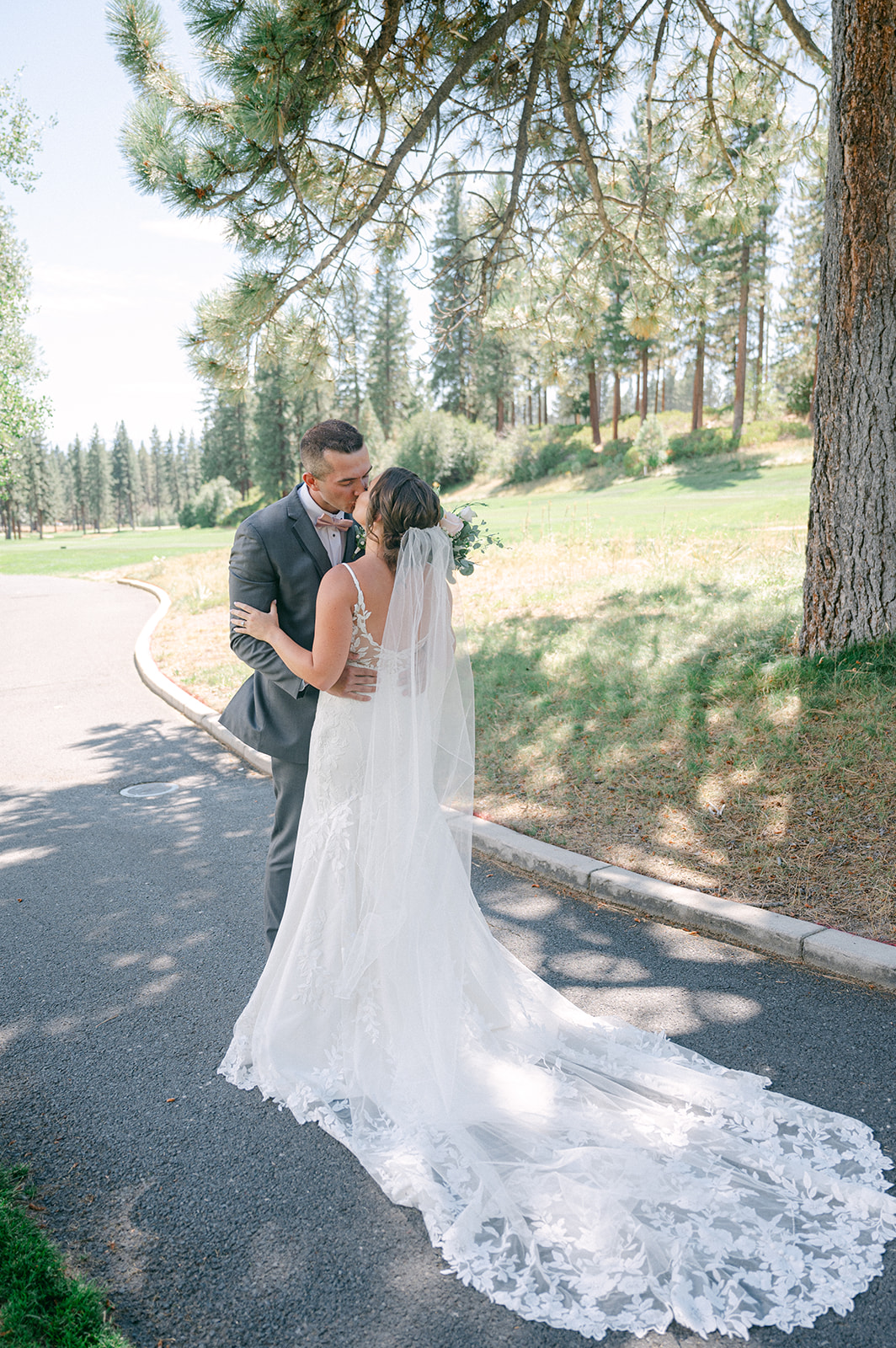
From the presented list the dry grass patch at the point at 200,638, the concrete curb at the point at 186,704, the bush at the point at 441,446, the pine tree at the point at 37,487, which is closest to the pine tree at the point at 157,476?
the pine tree at the point at 37,487

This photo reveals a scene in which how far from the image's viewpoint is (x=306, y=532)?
3.75m

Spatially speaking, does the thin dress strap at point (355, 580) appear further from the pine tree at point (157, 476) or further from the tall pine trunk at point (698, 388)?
the pine tree at point (157, 476)

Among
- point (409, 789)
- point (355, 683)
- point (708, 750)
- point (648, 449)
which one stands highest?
point (648, 449)

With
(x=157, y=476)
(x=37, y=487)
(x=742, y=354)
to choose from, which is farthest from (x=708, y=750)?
(x=157, y=476)

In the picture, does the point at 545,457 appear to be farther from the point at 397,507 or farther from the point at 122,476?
the point at 122,476

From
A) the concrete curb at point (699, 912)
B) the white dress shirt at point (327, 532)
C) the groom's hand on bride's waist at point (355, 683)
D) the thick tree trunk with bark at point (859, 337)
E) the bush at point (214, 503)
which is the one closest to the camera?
the groom's hand on bride's waist at point (355, 683)

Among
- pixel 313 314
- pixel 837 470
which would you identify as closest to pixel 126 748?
pixel 313 314

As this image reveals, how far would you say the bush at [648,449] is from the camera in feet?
139

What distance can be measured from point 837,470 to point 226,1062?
5.48 meters

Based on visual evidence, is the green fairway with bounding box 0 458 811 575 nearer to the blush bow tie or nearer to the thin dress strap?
the blush bow tie

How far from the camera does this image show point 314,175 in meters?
7.99

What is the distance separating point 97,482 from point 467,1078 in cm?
12825

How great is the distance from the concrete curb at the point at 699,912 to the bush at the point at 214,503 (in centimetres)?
6998

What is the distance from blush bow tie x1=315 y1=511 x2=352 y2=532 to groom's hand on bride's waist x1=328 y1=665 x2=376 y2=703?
2.06 ft
